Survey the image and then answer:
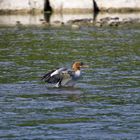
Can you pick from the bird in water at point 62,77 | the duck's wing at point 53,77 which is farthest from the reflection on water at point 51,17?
the duck's wing at point 53,77

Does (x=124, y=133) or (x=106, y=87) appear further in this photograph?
(x=106, y=87)

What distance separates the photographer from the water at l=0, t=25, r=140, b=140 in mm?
18250

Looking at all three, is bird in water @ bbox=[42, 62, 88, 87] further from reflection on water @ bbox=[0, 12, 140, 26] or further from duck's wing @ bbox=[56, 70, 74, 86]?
reflection on water @ bbox=[0, 12, 140, 26]

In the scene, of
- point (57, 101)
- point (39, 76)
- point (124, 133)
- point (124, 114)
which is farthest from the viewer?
point (39, 76)

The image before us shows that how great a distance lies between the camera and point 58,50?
116ft

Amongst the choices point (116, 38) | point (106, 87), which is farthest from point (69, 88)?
point (116, 38)

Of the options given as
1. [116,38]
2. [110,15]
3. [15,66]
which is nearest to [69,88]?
[15,66]

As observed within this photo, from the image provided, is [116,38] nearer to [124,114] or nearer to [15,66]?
[15,66]

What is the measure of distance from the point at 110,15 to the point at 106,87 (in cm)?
3073

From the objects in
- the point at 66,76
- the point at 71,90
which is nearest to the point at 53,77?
the point at 66,76

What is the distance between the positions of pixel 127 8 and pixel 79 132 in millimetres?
40295

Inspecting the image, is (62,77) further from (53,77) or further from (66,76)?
(53,77)

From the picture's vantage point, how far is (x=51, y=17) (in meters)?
55.3

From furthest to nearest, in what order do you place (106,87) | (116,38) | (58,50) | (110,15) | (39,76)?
(110,15) < (116,38) < (58,50) < (39,76) < (106,87)
